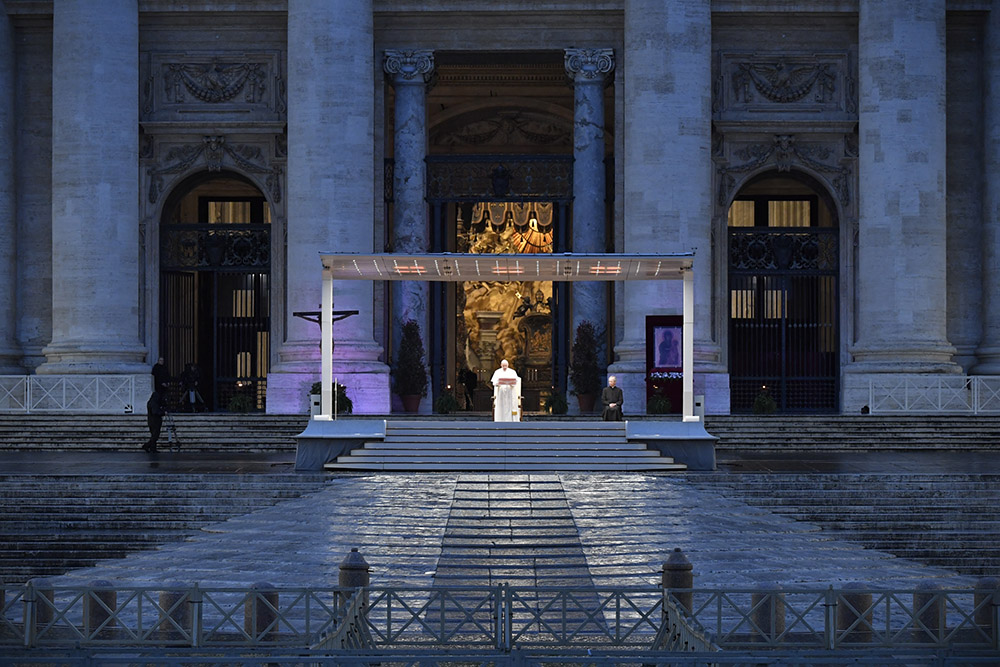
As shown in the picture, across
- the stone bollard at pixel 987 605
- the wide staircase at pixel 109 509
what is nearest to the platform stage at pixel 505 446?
the wide staircase at pixel 109 509

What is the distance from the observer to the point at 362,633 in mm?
13148

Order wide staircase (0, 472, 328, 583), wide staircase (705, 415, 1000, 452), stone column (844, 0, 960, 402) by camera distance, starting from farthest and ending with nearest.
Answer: stone column (844, 0, 960, 402) → wide staircase (705, 415, 1000, 452) → wide staircase (0, 472, 328, 583)

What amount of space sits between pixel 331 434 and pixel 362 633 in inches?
500

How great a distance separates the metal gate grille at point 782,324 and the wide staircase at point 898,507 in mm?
16997

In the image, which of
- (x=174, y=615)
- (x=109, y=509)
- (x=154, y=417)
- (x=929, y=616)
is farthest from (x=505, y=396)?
(x=929, y=616)

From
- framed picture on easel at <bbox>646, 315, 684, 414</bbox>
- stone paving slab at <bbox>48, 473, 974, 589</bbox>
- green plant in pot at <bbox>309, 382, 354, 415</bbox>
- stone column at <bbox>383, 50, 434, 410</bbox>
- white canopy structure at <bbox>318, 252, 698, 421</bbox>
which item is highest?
stone column at <bbox>383, 50, 434, 410</bbox>

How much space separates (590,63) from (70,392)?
15.4m

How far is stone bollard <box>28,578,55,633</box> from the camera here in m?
12.6

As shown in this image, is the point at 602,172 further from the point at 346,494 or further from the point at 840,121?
the point at 346,494

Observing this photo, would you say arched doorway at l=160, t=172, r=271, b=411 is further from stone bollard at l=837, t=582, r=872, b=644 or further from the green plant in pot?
stone bollard at l=837, t=582, r=872, b=644

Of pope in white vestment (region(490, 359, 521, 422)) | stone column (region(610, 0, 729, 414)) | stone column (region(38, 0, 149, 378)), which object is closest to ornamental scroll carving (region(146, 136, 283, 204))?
stone column (region(38, 0, 149, 378))

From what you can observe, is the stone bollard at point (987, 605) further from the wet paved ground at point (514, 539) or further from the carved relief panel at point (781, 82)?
the carved relief panel at point (781, 82)

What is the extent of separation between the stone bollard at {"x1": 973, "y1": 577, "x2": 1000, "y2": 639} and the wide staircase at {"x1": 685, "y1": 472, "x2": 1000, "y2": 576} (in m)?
6.86

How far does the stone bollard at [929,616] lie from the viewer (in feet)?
42.1
